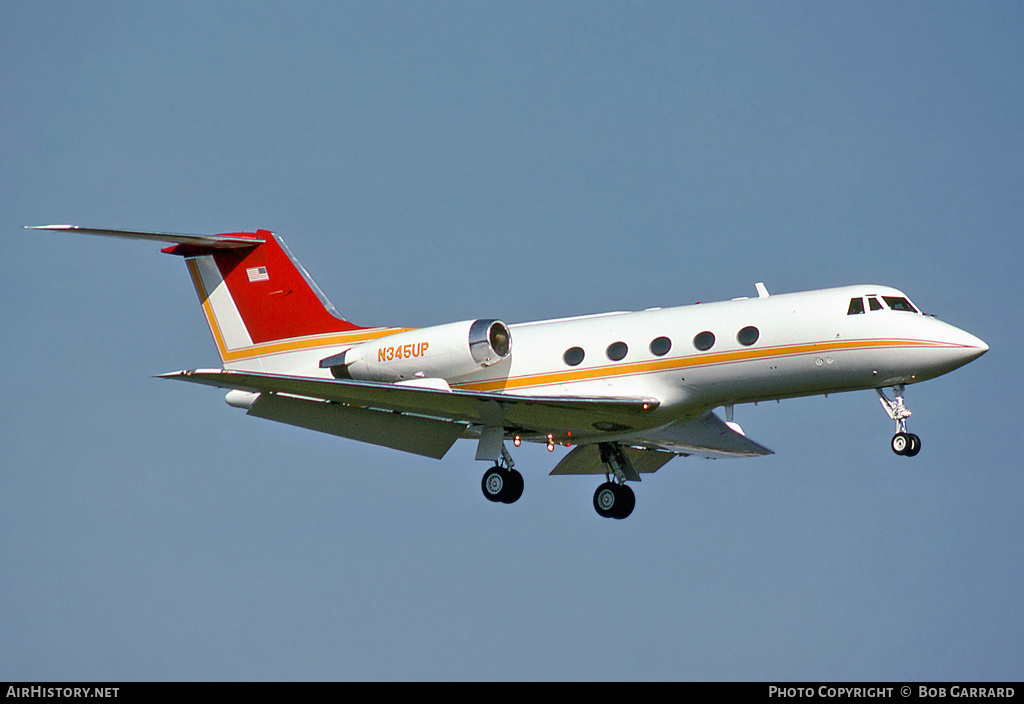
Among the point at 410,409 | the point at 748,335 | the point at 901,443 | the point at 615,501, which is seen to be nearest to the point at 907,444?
the point at 901,443

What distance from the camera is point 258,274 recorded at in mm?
27984

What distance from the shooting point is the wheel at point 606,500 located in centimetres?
2736

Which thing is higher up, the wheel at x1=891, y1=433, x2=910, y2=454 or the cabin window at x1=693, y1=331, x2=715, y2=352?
the cabin window at x1=693, y1=331, x2=715, y2=352

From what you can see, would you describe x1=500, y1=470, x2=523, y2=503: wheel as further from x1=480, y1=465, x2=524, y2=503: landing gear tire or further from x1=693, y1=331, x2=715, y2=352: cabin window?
x1=693, y1=331, x2=715, y2=352: cabin window

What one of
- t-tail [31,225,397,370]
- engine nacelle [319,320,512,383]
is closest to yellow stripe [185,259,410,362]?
t-tail [31,225,397,370]

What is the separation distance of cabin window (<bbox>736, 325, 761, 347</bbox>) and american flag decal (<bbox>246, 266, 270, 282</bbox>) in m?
9.79

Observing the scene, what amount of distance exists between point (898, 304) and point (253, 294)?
1250cm

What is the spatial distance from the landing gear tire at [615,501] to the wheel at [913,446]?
20.8 feet

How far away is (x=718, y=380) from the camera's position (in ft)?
78.3

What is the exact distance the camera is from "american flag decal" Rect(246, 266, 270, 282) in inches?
1100
